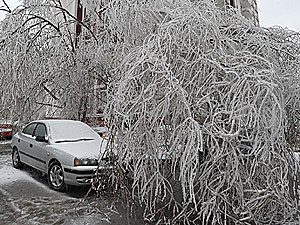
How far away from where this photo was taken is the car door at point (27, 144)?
6660 millimetres

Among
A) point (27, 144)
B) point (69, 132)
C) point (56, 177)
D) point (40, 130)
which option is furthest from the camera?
point (27, 144)

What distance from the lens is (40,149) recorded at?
6.19 m

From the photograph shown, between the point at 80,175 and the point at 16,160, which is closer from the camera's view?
the point at 80,175

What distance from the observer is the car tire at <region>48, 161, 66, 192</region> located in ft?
18.1

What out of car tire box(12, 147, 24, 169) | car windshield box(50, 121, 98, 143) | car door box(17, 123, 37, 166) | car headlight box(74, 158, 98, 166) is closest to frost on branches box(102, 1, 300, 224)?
car headlight box(74, 158, 98, 166)

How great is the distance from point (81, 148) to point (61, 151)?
431mm

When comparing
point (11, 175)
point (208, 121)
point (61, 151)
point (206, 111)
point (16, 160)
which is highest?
point (206, 111)

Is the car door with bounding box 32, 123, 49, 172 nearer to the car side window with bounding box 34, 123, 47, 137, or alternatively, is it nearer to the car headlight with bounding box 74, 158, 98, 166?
the car side window with bounding box 34, 123, 47, 137

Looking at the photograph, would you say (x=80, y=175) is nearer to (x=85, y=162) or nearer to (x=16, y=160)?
(x=85, y=162)

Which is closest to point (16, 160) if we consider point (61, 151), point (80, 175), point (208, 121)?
point (61, 151)

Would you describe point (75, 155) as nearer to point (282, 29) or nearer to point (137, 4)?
point (137, 4)

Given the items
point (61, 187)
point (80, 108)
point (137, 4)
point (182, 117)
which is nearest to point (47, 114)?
point (80, 108)

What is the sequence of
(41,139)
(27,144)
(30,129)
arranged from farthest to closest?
(30,129) → (27,144) → (41,139)

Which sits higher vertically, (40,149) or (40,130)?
(40,130)
